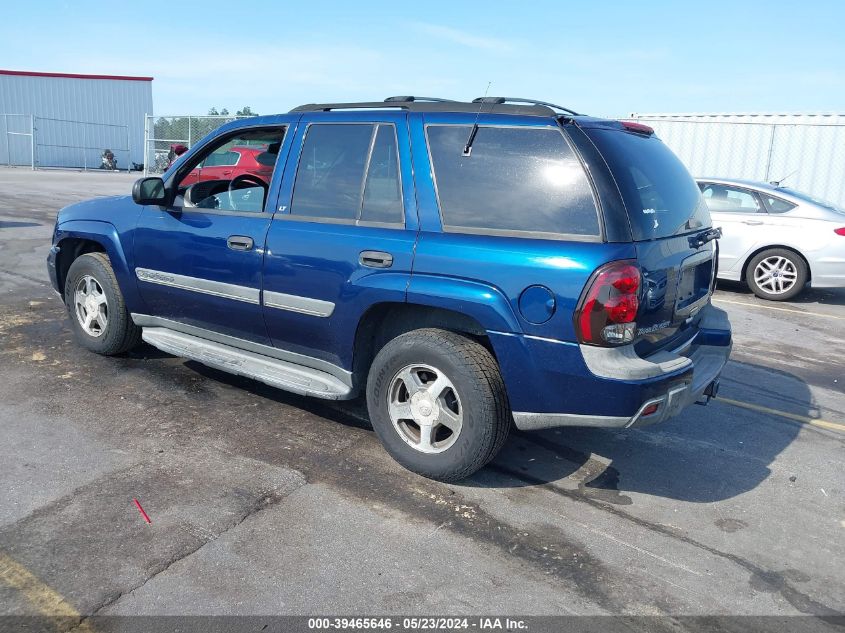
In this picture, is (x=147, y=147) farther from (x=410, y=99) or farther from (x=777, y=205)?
(x=410, y=99)

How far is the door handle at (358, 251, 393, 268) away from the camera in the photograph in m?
3.83

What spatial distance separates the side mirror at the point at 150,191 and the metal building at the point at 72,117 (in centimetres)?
3524

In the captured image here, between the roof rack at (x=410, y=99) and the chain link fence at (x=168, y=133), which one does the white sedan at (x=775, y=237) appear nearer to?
the roof rack at (x=410, y=99)

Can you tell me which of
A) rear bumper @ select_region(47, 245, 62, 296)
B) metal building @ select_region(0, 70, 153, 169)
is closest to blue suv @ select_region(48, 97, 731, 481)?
rear bumper @ select_region(47, 245, 62, 296)

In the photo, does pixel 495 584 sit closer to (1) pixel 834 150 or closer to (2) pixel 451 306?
(2) pixel 451 306

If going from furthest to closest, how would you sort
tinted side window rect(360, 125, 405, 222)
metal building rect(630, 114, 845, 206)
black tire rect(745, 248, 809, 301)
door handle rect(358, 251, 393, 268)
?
metal building rect(630, 114, 845, 206)
black tire rect(745, 248, 809, 301)
tinted side window rect(360, 125, 405, 222)
door handle rect(358, 251, 393, 268)

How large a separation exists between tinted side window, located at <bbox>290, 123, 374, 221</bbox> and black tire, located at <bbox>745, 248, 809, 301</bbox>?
7.51m

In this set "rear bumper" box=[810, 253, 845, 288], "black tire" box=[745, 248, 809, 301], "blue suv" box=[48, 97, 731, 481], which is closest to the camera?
"blue suv" box=[48, 97, 731, 481]

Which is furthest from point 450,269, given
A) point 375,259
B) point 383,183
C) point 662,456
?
point 662,456

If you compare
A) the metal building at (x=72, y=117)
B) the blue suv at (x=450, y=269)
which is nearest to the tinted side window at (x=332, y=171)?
the blue suv at (x=450, y=269)

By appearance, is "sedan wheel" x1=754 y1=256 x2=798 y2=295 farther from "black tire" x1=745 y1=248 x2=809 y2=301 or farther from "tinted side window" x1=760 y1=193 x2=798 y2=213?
"tinted side window" x1=760 y1=193 x2=798 y2=213

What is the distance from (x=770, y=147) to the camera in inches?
612

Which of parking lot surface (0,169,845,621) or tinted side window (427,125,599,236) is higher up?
tinted side window (427,125,599,236)

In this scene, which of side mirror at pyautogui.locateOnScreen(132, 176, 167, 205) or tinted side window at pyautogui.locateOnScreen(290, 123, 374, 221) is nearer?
tinted side window at pyautogui.locateOnScreen(290, 123, 374, 221)
